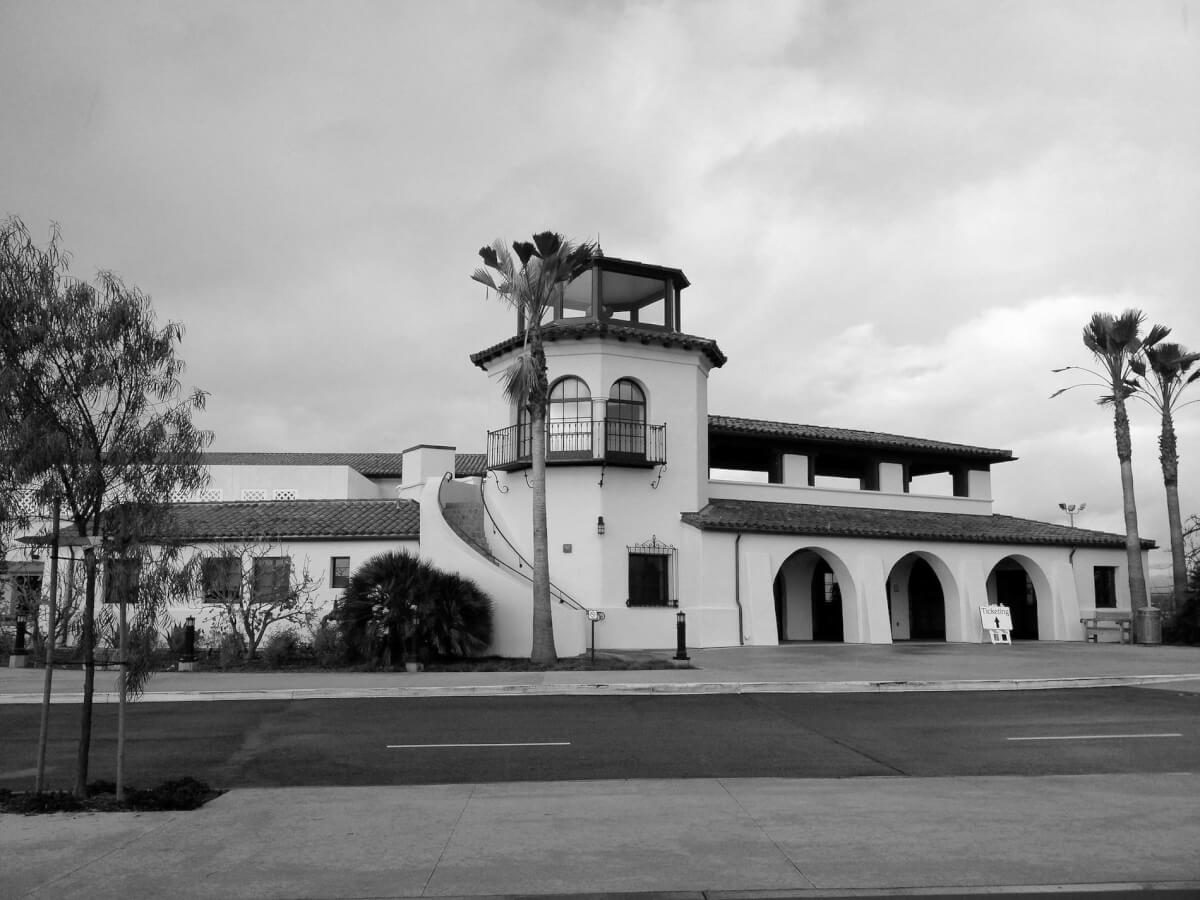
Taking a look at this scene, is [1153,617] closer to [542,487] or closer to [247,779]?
[542,487]

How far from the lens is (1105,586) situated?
102ft

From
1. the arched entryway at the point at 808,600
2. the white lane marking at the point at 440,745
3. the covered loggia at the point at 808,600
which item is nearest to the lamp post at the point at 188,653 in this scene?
the white lane marking at the point at 440,745

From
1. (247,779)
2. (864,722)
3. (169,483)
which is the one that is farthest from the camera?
(864,722)

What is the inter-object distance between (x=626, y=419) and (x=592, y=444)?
1.29m

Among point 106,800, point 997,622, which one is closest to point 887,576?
point 997,622

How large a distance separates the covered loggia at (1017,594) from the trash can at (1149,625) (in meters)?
3.32

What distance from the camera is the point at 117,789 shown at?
26.4 feet

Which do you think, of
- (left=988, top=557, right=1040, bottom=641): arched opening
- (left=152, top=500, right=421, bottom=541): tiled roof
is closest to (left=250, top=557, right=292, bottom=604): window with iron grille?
(left=152, top=500, right=421, bottom=541): tiled roof

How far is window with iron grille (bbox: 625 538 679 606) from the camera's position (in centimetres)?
2505

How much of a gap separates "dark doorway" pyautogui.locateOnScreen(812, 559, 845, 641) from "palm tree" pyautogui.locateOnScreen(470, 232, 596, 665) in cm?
1168

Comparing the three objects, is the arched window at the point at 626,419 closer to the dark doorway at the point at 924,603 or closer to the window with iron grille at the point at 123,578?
the dark doorway at the point at 924,603

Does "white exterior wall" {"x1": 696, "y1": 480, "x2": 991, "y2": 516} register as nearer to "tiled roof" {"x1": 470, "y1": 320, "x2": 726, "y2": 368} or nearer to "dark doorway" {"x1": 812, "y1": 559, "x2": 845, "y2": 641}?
"dark doorway" {"x1": 812, "y1": 559, "x2": 845, "y2": 641}

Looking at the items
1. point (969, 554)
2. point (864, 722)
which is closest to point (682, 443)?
point (969, 554)

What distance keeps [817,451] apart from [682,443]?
6.11 m
